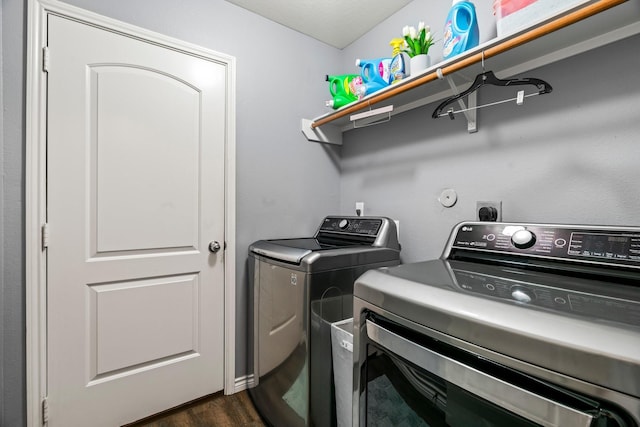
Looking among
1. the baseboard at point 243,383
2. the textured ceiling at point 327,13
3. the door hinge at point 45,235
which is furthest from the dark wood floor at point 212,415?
the textured ceiling at point 327,13

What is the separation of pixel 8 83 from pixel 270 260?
140cm

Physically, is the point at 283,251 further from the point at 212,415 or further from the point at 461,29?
the point at 461,29

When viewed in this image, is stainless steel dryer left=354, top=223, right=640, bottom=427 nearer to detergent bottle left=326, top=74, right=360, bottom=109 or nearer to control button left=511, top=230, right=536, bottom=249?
control button left=511, top=230, right=536, bottom=249

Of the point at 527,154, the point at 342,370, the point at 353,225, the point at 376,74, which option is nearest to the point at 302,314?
the point at 342,370

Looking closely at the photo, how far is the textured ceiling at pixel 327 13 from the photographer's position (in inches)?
70.1

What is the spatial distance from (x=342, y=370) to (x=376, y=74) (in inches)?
60.1

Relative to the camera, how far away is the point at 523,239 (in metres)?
1.01

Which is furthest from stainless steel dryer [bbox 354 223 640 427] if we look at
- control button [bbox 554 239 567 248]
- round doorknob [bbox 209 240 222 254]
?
round doorknob [bbox 209 240 222 254]

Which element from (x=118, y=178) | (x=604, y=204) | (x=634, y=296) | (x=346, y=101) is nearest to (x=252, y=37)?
(x=346, y=101)

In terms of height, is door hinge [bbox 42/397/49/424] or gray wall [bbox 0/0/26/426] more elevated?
gray wall [bbox 0/0/26/426]

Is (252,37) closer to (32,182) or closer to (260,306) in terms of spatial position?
(32,182)

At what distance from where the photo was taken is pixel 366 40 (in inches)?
81.3

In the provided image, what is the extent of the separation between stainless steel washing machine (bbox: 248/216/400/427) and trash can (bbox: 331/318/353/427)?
0.04 meters

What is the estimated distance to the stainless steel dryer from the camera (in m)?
0.48
